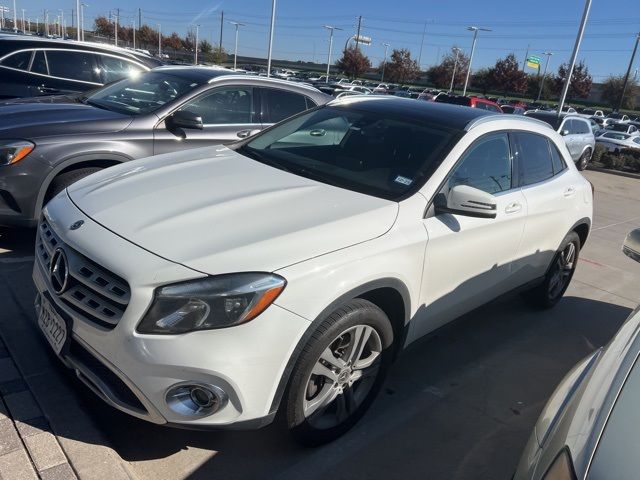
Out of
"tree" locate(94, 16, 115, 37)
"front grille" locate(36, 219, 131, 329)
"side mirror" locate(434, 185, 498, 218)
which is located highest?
"tree" locate(94, 16, 115, 37)

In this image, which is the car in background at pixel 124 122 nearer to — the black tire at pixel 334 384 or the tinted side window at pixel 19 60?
the tinted side window at pixel 19 60

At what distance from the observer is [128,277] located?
7.07ft

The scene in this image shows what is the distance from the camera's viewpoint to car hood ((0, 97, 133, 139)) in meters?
4.29

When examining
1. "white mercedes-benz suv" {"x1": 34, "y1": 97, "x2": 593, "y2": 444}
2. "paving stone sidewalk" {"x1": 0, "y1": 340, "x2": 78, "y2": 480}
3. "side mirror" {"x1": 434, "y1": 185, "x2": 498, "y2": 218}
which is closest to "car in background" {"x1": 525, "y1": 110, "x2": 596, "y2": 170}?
"white mercedes-benz suv" {"x1": 34, "y1": 97, "x2": 593, "y2": 444}

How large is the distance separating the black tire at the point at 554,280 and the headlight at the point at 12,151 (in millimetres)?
4227

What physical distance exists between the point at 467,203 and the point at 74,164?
3.18 m

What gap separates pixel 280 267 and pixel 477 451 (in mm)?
1587

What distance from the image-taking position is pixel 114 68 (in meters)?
7.64

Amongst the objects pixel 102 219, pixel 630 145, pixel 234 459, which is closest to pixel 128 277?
pixel 102 219

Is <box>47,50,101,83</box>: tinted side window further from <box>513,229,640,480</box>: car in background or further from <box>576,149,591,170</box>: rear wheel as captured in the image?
<box>576,149,591,170</box>: rear wheel

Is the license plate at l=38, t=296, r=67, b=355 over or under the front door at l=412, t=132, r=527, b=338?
under

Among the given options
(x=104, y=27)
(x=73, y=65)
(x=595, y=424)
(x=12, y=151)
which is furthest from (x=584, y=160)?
(x=104, y=27)

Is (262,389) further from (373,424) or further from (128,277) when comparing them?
(373,424)

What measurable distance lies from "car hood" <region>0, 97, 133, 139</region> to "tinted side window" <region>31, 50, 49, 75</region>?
8.19ft
